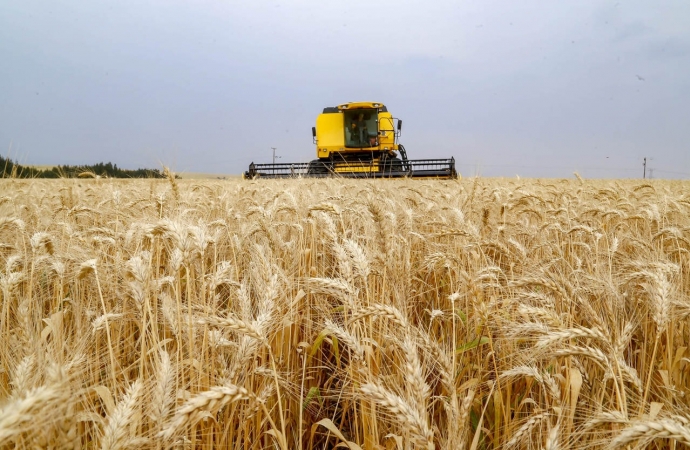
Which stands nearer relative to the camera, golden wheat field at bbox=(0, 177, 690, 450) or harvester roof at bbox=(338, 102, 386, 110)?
golden wheat field at bbox=(0, 177, 690, 450)

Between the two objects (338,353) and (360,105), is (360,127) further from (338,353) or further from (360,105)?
(338,353)

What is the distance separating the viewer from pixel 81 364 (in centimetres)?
110

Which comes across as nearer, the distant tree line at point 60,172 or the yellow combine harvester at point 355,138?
the distant tree line at point 60,172

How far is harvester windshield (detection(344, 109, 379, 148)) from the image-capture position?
1540 cm

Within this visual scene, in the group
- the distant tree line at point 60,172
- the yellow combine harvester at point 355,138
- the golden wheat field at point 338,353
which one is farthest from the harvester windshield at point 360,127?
the golden wheat field at point 338,353

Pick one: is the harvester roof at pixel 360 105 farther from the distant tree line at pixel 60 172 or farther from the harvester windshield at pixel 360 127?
the distant tree line at pixel 60 172

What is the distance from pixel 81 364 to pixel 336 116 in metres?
15.8

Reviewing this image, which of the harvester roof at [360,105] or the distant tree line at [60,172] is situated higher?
the harvester roof at [360,105]

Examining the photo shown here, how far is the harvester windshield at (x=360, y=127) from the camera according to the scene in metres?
15.4

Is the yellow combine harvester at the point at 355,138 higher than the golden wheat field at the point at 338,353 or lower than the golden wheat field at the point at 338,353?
higher

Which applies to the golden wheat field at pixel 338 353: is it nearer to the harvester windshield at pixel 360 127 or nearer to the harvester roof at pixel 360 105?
the harvester roof at pixel 360 105

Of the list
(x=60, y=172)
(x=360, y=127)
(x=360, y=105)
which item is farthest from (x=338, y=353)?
(x=360, y=127)

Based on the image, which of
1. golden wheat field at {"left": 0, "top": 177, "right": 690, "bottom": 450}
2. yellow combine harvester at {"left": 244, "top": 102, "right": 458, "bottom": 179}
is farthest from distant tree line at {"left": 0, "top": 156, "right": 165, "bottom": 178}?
yellow combine harvester at {"left": 244, "top": 102, "right": 458, "bottom": 179}

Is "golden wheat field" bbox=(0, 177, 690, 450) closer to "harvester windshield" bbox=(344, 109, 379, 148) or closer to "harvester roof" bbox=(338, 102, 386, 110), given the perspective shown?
"harvester roof" bbox=(338, 102, 386, 110)
